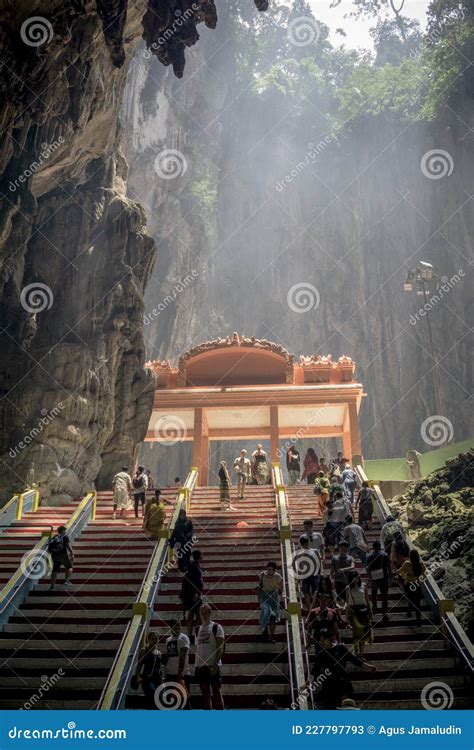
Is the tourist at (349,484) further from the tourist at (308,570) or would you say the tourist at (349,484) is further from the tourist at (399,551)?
the tourist at (308,570)

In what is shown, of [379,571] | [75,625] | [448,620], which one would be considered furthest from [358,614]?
[75,625]

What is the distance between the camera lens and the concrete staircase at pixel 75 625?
7680mm

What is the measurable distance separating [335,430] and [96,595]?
14946 millimetres

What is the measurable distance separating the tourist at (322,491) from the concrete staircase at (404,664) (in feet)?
10.0

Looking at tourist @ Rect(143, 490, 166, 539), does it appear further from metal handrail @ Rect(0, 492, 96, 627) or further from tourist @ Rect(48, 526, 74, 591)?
tourist @ Rect(48, 526, 74, 591)

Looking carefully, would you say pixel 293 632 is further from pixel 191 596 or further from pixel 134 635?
pixel 134 635

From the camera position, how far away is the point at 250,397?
21.2 metres

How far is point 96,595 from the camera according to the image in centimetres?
987

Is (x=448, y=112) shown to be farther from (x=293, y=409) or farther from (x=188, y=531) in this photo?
(x=188, y=531)

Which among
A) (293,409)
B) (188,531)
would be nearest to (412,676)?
(188,531)

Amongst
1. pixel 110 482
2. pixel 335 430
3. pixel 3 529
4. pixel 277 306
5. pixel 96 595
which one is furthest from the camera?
pixel 277 306

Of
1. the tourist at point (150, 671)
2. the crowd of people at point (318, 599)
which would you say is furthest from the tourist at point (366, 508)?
the tourist at point (150, 671)

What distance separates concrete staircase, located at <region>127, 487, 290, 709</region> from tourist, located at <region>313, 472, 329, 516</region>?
Answer: 3.26 ft

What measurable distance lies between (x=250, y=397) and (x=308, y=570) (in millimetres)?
12461
